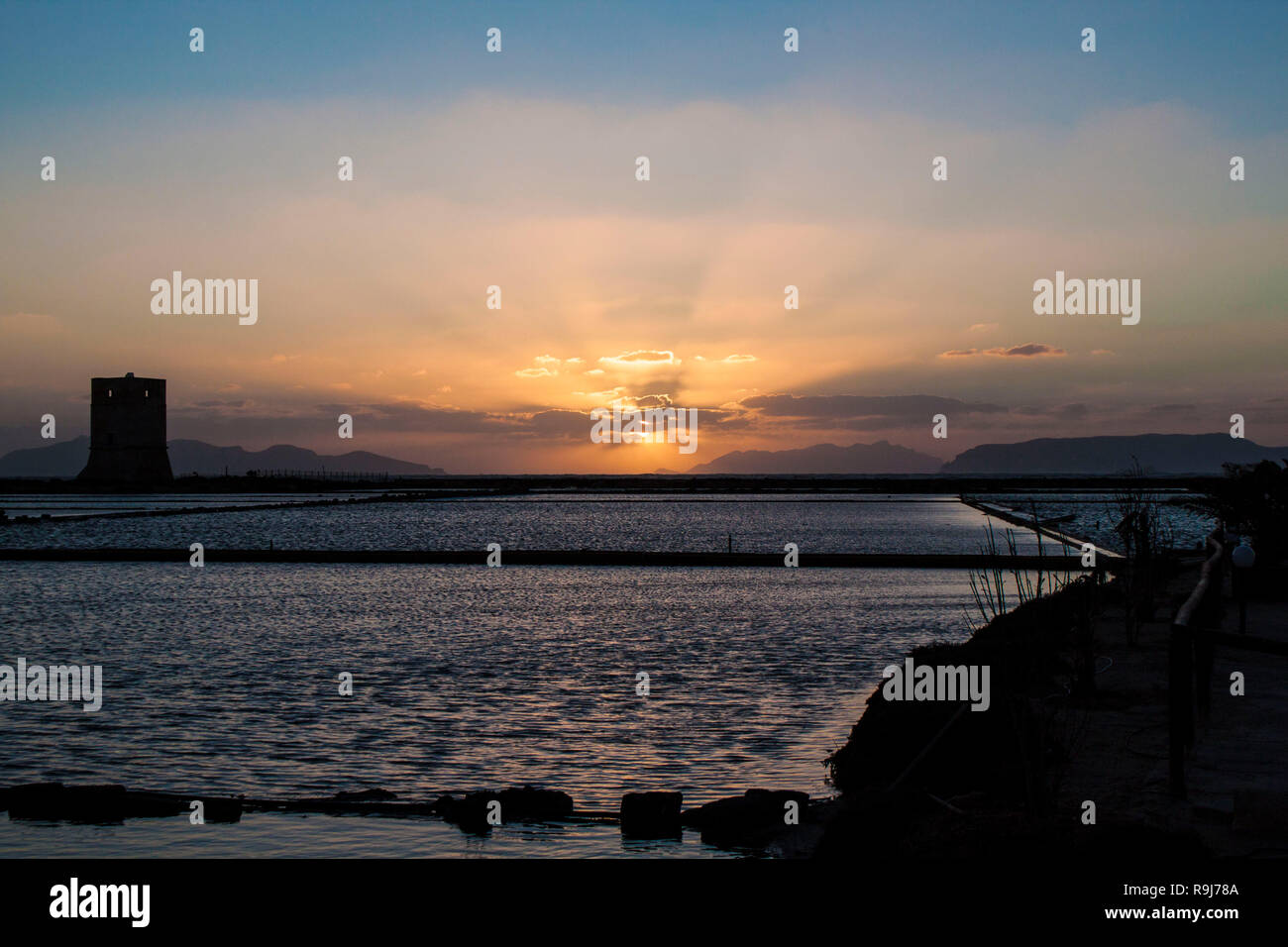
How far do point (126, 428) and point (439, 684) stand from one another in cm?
12397

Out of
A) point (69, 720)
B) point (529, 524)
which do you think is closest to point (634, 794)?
point (69, 720)

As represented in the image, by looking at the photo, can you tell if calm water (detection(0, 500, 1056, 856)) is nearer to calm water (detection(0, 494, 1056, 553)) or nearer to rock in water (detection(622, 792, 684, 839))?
rock in water (detection(622, 792, 684, 839))

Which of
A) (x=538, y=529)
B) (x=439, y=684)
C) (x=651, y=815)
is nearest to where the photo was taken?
(x=651, y=815)

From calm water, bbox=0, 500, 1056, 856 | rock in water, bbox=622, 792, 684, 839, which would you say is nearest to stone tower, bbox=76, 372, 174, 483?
calm water, bbox=0, 500, 1056, 856

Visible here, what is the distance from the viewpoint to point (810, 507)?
98.9m

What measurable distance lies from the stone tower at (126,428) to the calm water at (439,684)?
99.5 metres

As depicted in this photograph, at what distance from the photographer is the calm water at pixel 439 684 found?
31.8 feet

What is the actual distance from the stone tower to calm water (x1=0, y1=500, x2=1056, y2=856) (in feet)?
326

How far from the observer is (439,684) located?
15.0 metres

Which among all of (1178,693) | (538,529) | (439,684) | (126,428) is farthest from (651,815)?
(126,428)

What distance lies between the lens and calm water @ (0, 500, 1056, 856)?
31.8 ft

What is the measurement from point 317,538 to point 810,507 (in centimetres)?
5532

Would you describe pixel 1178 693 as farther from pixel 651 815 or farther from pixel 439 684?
pixel 439 684
